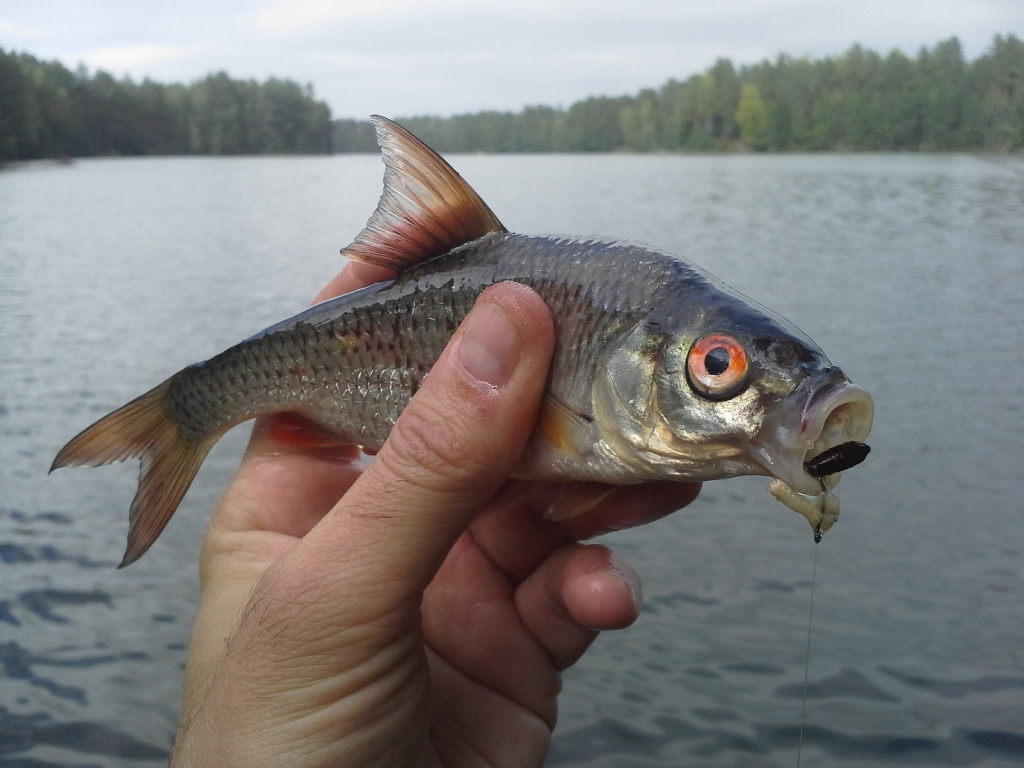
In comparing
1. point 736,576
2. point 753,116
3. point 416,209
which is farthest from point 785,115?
point 416,209

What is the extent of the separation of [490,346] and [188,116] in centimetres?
12631

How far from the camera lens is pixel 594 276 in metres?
2.34

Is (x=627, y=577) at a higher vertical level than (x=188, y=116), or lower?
lower

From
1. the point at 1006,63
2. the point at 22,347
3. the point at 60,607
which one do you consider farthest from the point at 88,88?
the point at 60,607

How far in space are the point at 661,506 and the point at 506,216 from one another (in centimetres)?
2328

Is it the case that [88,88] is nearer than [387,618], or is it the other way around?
[387,618]

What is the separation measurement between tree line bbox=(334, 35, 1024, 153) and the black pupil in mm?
50952

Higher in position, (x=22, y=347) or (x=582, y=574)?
(x=582, y=574)

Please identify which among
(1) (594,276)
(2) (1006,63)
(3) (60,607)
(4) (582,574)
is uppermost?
(2) (1006,63)

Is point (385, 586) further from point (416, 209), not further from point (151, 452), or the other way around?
point (151, 452)

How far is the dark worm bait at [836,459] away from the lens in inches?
74.5

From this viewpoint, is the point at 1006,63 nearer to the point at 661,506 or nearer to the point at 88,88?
the point at 661,506

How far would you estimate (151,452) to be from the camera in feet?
9.82

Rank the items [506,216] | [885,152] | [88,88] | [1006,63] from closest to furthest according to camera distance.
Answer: [506,216], [1006,63], [885,152], [88,88]
